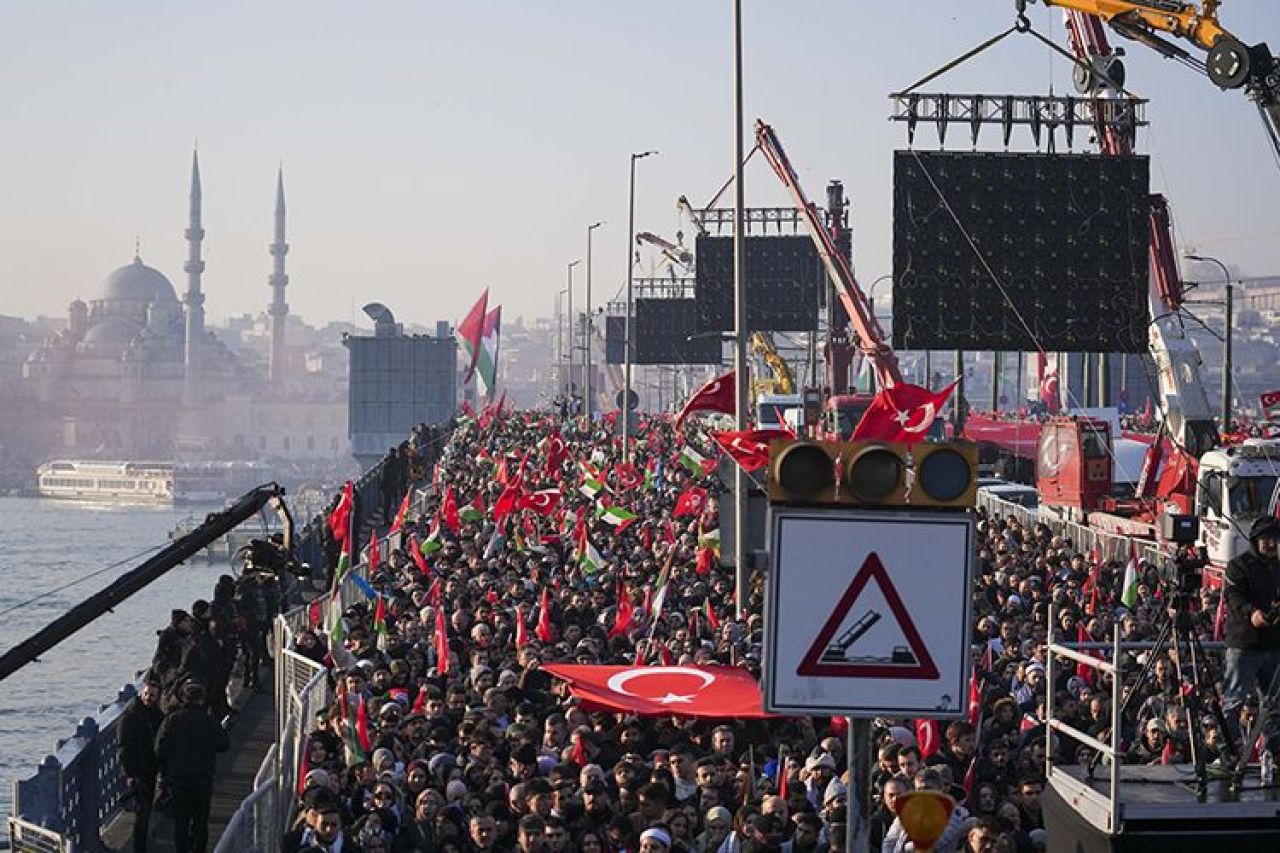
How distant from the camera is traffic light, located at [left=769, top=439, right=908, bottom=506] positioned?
269 inches

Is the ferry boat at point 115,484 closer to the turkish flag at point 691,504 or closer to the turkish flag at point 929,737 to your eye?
the turkish flag at point 691,504

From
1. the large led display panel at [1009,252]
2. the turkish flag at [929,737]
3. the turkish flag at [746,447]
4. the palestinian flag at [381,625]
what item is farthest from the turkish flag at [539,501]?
the turkish flag at [929,737]

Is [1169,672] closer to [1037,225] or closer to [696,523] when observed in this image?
[696,523]

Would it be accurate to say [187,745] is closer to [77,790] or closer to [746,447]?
[77,790]

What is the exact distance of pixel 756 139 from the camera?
65.1 meters

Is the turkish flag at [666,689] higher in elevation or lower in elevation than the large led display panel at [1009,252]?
lower

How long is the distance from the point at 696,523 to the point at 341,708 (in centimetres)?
1590

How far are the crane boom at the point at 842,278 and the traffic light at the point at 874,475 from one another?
49.6 metres

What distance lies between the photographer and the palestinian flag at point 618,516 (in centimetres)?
2970

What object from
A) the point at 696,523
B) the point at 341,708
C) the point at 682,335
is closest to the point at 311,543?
the point at 696,523

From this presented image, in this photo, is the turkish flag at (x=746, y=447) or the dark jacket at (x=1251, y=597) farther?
the turkish flag at (x=746, y=447)

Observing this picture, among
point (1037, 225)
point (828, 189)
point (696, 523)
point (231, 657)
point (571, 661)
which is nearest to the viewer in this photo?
point (571, 661)

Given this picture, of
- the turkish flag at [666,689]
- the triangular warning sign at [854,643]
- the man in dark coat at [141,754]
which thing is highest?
the triangular warning sign at [854,643]

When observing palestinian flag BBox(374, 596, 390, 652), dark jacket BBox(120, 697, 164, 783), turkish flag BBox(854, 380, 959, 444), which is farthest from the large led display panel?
dark jacket BBox(120, 697, 164, 783)
